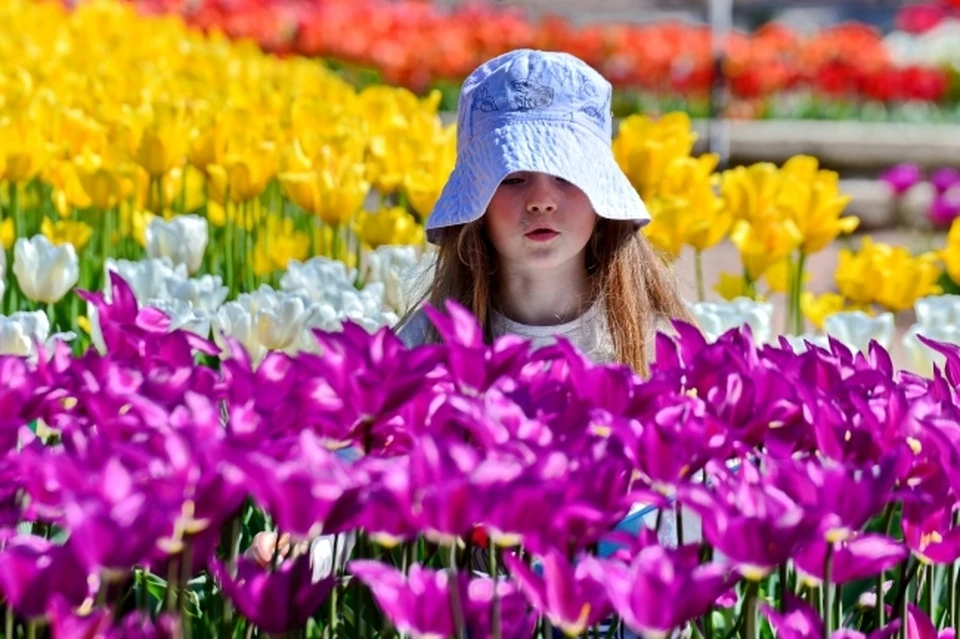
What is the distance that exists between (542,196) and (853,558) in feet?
3.73

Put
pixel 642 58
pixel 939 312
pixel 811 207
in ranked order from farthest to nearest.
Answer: pixel 642 58 → pixel 811 207 → pixel 939 312

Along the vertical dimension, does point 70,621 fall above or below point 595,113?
below

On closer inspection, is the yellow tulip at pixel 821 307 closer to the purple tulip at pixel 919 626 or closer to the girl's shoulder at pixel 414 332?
the girl's shoulder at pixel 414 332

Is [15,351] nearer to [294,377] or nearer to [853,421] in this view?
[294,377]

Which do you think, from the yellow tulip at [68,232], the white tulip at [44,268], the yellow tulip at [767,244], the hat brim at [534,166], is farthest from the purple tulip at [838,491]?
the yellow tulip at [68,232]

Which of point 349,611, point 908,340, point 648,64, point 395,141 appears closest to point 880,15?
point 648,64

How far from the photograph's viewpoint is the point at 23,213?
3.96 m

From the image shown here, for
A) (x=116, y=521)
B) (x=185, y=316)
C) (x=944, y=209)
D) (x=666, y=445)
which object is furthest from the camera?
(x=944, y=209)

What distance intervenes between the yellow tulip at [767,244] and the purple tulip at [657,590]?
6.96 feet

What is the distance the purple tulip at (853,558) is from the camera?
1.48 m

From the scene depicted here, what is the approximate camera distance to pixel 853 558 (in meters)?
1.49

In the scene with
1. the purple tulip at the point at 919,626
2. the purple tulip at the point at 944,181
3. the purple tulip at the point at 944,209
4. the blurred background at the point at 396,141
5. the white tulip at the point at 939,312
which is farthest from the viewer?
the purple tulip at the point at 944,181

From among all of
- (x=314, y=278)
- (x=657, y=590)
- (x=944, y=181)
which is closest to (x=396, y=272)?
(x=314, y=278)

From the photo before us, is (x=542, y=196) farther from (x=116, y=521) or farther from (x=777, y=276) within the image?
(x=116, y=521)
